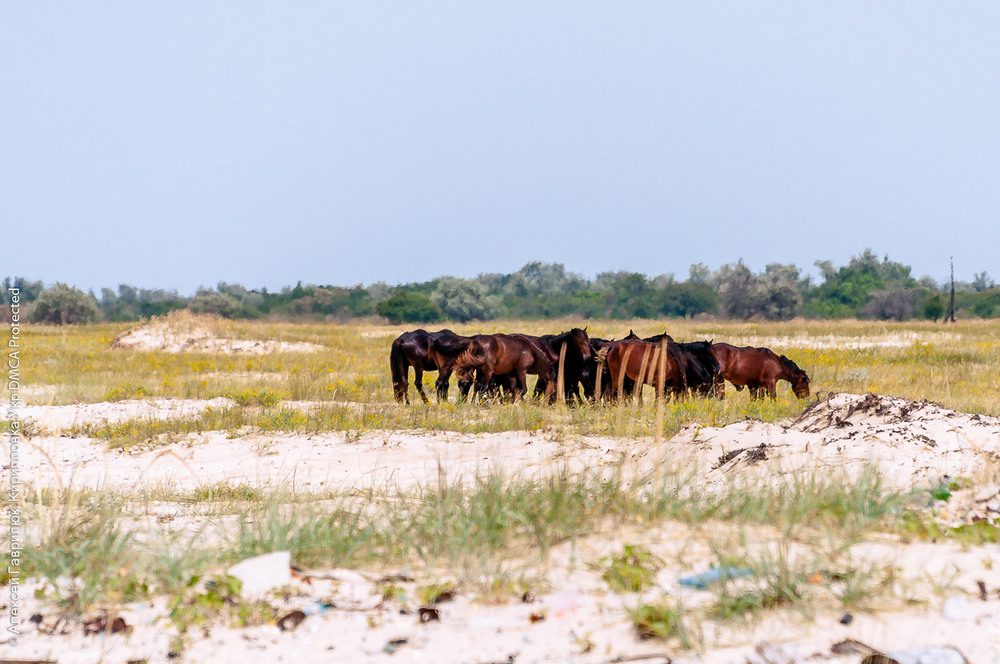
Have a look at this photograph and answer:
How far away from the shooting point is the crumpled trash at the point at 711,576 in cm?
385

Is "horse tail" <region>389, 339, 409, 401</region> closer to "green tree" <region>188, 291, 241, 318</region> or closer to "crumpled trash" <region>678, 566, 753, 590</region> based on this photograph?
"crumpled trash" <region>678, 566, 753, 590</region>

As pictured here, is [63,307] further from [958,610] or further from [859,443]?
[958,610]

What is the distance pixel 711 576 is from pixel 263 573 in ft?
6.23

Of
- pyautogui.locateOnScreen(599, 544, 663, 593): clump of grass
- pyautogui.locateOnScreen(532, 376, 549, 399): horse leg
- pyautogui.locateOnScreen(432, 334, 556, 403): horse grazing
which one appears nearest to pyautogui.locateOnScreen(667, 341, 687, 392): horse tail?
pyautogui.locateOnScreen(432, 334, 556, 403): horse grazing

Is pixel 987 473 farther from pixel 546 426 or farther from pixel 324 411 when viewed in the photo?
pixel 324 411

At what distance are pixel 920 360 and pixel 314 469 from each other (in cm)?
1670

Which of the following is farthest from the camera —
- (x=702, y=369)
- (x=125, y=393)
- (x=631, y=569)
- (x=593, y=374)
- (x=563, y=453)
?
(x=125, y=393)

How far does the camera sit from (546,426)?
9.88m

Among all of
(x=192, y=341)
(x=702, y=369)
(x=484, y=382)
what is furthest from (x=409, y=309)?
(x=702, y=369)

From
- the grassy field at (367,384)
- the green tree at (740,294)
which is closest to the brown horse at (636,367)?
the grassy field at (367,384)

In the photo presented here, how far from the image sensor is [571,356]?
12.6 m

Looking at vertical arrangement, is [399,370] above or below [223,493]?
above

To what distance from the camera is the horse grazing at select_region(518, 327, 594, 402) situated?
40.0 feet

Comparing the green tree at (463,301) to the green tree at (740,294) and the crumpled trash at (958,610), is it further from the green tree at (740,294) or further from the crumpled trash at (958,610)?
the crumpled trash at (958,610)
